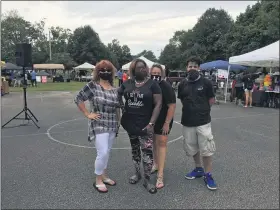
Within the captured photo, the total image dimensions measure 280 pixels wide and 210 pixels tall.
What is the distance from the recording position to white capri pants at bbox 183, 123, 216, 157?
409 cm

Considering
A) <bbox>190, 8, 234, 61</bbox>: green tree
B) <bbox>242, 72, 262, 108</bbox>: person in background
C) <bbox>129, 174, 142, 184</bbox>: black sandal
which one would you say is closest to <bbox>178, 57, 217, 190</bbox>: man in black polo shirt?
<bbox>129, 174, 142, 184</bbox>: black sandal

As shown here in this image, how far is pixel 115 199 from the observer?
12.6 ft

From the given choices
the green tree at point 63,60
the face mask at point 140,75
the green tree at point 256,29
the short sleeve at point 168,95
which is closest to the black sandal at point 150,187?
the short sleeve at point 168,95

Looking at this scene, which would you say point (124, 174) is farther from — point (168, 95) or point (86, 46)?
point (86, 46)

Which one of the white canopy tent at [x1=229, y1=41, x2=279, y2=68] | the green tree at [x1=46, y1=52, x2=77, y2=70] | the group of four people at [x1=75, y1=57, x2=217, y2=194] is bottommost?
the group of four people at [x1=75, y1=57, x2=217, y2=194]

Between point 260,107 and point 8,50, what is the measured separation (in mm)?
59818

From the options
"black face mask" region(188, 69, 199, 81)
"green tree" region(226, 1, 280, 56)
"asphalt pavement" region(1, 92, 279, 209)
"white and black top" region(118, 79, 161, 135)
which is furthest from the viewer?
"green tree" region(226, 1, 280, 56)

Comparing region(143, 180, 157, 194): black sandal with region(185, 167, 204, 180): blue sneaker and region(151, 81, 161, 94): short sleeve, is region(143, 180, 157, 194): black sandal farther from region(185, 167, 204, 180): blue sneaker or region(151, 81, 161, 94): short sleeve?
region(151, 81, 161, 94): short sleeve

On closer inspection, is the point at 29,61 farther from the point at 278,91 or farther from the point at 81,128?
the point at 278,91

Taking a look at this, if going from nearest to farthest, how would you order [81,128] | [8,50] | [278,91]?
[81,128], [278,91], [8,50]

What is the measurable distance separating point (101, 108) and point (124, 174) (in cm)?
130

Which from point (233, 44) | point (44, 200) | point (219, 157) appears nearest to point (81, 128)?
point (219, 157)

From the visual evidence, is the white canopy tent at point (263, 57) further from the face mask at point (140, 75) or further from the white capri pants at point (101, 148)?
the white capri pants at point (101, 148)

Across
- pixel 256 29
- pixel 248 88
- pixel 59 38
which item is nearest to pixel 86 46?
pixel 59 38
